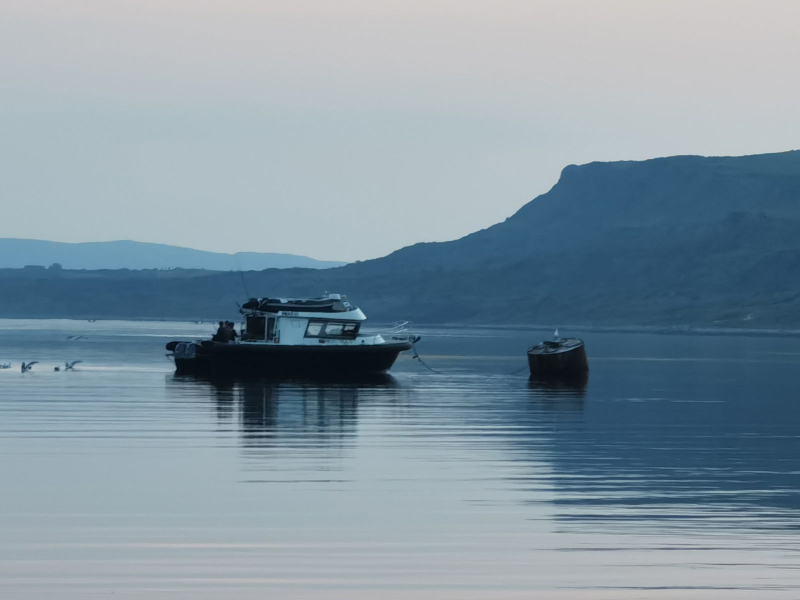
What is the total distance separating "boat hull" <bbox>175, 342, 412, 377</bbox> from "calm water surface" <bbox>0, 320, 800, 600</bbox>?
13.8 metres

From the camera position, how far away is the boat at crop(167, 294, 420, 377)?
55312mm

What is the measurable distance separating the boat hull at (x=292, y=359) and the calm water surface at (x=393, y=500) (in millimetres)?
13827

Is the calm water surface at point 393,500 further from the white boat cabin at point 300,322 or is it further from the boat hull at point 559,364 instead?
the boat hull at point 559,364

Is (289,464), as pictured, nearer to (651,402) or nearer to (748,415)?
(748,415)

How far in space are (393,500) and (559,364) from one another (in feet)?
133

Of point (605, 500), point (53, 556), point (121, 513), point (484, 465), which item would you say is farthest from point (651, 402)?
point (53, 556)

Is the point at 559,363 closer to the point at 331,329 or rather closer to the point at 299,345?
the point at 331,329

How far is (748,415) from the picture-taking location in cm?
3897

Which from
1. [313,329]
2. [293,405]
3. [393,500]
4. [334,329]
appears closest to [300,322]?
[313,329]

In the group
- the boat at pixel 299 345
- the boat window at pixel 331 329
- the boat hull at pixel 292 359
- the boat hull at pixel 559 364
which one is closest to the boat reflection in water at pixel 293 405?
the boat hull at pixel 292 359

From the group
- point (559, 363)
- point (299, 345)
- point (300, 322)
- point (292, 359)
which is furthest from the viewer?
point (559, 363)

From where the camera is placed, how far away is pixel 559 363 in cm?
6006

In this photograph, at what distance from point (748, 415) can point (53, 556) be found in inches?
1068

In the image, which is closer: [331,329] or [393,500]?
Result: [393,500]
